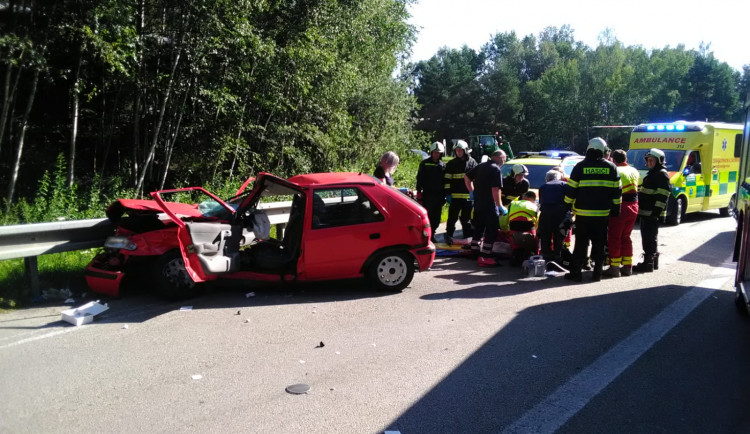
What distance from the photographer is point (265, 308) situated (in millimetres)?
6652

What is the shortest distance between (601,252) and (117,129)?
10.4 metres

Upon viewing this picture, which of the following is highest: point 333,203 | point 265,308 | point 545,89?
point 545,89

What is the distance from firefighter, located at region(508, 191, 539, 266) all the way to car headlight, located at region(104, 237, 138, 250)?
5453mm

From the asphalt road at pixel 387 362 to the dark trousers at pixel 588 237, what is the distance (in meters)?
0.61

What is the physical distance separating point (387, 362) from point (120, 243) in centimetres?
349

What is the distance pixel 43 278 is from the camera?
23.5 ft

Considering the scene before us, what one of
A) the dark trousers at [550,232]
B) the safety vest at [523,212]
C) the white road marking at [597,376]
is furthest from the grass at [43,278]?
the dark trousers at [550,232]

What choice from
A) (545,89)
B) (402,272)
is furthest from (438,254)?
(545,89)

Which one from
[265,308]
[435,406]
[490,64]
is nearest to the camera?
[435,406]

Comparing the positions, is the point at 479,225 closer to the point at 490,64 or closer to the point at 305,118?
the point at 305,118

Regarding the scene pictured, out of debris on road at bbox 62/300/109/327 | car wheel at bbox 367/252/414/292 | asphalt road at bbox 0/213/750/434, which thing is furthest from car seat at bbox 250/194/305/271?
debris on road at bbox 62/300/109/327

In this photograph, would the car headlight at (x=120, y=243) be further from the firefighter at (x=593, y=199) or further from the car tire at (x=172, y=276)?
the firefighter at (x=593, y=199)

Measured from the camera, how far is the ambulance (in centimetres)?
1424

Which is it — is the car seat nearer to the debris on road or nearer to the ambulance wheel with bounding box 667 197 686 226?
the debris on road
